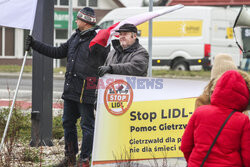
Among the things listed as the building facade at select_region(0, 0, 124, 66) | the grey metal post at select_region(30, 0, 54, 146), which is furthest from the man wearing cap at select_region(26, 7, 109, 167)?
the building facade at select_region(0, 0, 124, 66)

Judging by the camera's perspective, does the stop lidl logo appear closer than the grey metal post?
Yes

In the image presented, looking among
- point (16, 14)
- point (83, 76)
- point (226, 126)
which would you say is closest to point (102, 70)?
point (83, 76)

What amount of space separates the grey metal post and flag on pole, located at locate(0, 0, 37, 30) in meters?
0.94

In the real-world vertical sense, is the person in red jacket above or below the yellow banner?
below

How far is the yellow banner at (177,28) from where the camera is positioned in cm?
2144

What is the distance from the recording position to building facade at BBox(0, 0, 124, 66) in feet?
98.7

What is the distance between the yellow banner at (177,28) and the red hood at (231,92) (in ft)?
59.2

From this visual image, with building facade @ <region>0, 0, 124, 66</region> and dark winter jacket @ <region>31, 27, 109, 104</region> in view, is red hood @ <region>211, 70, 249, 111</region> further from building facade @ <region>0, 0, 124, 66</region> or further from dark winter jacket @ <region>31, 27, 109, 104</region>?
building facade @ <region>0, 0, 124, 66</region>

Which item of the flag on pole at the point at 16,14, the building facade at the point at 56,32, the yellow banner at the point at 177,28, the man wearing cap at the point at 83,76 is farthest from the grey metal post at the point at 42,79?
the building facade at the point at 56,32

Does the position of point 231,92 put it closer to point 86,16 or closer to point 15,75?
point 86,16

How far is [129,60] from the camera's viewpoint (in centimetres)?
539

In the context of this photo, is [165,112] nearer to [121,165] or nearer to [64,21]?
[121,165]

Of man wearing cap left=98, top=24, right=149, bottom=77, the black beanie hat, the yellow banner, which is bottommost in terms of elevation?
man wearing cap left=98, top=24, right=149, bottom=77

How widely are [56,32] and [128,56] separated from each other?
30661mm
